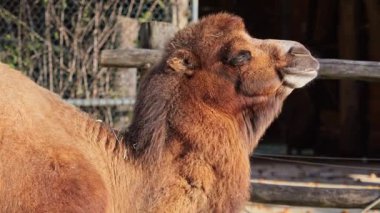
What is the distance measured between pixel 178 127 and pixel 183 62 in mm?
379

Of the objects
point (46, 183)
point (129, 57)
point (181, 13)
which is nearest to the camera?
point (46, 183)

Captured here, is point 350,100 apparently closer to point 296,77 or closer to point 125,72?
point 125,72

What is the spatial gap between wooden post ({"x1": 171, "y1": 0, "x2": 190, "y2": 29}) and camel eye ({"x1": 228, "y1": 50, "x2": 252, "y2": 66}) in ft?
11.6

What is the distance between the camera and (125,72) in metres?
9.20

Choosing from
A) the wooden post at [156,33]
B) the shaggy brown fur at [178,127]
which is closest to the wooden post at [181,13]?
the wooden post at [156,33]

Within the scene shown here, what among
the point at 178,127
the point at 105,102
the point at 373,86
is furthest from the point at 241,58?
the point at 373,86

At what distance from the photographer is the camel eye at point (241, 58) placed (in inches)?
181

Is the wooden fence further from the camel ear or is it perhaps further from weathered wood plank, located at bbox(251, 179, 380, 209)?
the camel ear

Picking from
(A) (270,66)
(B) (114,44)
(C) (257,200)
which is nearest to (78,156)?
(A) (270,66)

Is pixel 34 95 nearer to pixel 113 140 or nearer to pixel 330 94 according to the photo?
pixel 113 140

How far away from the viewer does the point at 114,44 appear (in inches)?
407

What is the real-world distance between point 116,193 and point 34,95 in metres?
0.69

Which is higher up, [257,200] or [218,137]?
[218,137]

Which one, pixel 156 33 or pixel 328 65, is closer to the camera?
pixel 328 65
